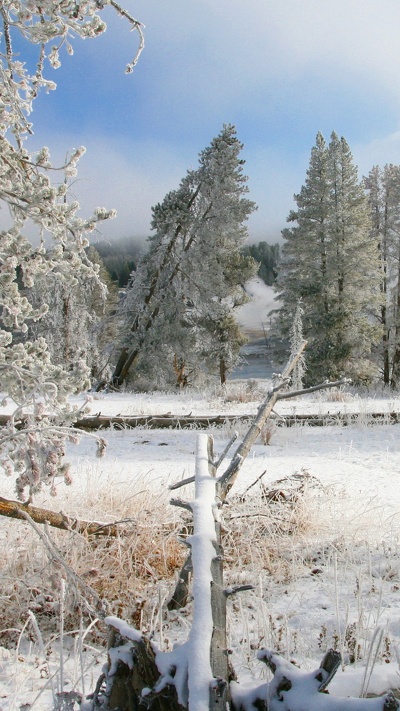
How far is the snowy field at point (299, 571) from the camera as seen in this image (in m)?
2.03

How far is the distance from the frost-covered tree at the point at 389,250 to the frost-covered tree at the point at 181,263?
458 inches

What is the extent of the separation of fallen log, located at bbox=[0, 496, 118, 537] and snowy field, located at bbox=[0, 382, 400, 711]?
38 cm

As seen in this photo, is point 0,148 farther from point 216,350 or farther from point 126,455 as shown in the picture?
point 216,350

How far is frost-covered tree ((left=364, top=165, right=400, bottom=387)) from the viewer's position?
28391 mm

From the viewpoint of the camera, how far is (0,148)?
2.82 m

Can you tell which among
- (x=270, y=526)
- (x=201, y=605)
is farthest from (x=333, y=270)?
(x=201, y=605)

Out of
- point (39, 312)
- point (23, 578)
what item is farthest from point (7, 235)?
point (23, 578)

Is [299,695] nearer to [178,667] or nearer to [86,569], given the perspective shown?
[178,667]

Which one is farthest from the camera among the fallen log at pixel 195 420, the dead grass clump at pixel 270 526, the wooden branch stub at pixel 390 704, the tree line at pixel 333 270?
the tree line at pixel 333 270

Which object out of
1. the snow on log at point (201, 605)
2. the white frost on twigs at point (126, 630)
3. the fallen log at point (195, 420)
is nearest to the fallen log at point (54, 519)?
the snow on log at point (201, 605)

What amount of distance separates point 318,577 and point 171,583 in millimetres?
919

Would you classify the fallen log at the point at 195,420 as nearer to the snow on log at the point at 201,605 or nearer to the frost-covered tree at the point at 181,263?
the snow on log at the point at 201,605

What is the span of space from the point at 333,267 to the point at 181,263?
8.68 m

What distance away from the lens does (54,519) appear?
9.50 ft
